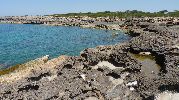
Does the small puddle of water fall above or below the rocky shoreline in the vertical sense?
below

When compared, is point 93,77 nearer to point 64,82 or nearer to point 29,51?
point 64,82

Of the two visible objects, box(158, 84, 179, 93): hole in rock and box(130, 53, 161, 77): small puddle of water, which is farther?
box(130, 53, 161, 77): small puddle of water

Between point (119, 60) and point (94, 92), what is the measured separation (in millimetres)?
7340

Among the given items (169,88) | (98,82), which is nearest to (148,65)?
(98,82)

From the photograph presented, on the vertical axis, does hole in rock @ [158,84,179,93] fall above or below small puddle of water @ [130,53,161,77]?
above

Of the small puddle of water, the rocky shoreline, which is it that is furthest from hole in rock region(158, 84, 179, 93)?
the small puddle of water

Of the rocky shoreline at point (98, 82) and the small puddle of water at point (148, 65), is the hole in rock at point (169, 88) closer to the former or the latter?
the rocky shoreline at point (98, 82)

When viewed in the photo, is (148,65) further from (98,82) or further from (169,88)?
(169,88)

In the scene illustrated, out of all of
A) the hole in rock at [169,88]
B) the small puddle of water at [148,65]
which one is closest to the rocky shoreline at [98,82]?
the hole in rock at [169,88]

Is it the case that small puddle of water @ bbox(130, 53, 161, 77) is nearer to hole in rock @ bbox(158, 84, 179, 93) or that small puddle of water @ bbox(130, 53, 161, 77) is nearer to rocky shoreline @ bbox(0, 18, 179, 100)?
rocky shoreline @ bbox(0, 18, 179, 100)

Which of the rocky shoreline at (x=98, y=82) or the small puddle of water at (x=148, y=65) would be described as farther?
the small puddle of water at (x=148, y=65)

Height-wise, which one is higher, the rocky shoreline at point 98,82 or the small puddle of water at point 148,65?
the rocky shoreline at point 98,82

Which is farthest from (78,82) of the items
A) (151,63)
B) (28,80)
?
(151,63)

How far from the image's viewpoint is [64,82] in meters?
22.9
